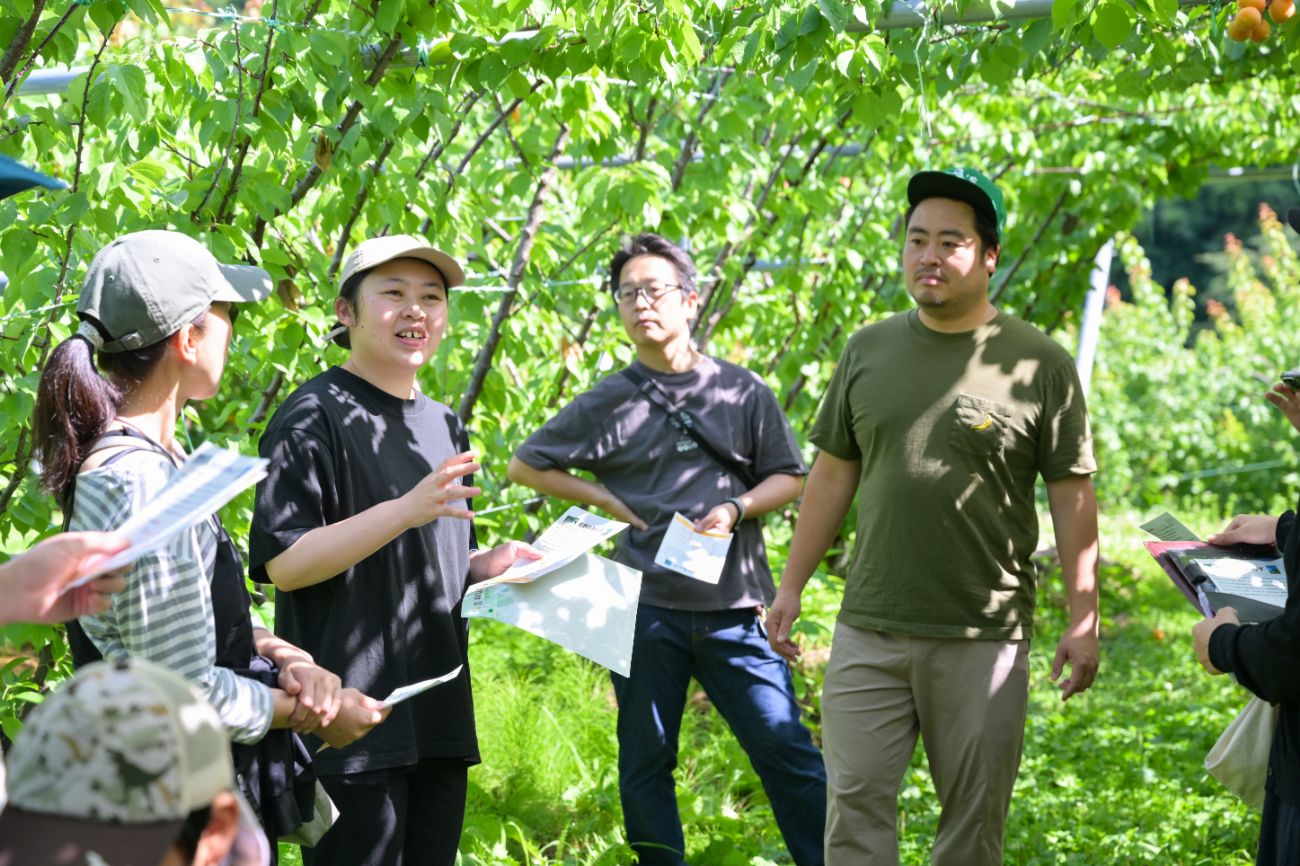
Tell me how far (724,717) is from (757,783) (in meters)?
1.37

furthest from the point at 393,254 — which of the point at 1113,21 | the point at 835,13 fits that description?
the point at 1113,21

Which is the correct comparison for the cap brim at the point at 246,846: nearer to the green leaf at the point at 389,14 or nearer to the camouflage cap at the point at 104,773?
the camouflage cap at the point at 104,773

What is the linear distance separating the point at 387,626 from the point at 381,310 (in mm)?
690

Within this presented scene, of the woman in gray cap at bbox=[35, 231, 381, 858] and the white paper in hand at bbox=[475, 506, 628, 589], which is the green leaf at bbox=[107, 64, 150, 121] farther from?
the white paper in hand at bbox=[475, 506, 628, 589]

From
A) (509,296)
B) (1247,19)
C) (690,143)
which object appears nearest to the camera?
(1247,19)

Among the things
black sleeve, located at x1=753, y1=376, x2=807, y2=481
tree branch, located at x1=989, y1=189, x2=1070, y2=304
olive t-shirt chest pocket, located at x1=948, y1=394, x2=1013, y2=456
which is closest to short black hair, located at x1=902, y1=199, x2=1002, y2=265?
olive t-shirt chest pocket, located at x1=948, y1=394, x2=1013, y2=456

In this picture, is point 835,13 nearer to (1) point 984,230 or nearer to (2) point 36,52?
(1) point 984,230

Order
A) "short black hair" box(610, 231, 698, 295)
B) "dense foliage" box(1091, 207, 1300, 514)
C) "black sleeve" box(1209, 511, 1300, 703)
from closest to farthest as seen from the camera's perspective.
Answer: "black sleeve" box(1209, 511, 1300, 703)
"short black hair" box(610, 231, 698, 295)
"dense foliage" box(1091, 207, 1300, 514)

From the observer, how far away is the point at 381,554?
2873 millimetres

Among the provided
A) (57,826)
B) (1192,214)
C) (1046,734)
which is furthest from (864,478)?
(1192,214)

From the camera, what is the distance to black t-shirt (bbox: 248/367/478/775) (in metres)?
2.77

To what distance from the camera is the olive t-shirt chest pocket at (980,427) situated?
344 cm

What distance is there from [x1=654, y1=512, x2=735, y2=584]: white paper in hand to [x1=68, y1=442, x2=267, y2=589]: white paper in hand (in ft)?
A: 6.74

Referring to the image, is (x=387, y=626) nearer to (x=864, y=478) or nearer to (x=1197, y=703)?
(x=864, y=478)
